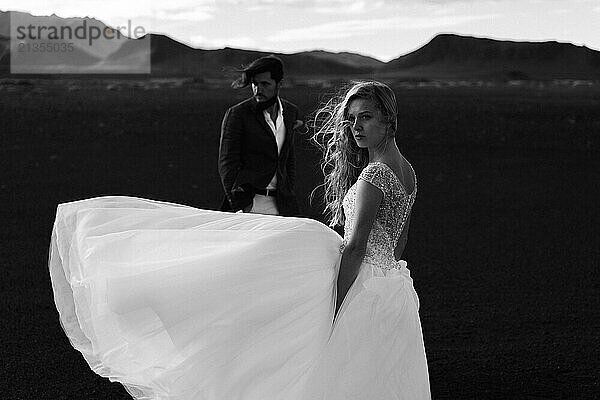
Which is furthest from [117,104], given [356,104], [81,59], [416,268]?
[356,104]

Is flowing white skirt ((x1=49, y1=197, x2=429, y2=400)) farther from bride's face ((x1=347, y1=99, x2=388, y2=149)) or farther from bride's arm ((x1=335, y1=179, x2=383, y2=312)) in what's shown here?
bride's face ((x1=347, y1=99, x2=388, y2=149))

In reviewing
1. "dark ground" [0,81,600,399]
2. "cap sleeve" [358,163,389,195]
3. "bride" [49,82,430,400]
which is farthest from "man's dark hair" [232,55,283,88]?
"cap sleeve" [358,163,389,195]

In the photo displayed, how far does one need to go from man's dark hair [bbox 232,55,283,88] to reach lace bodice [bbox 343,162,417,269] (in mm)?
1967

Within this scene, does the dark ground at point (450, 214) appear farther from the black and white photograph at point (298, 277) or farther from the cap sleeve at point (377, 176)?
the cap sleeve at point (377, 176)

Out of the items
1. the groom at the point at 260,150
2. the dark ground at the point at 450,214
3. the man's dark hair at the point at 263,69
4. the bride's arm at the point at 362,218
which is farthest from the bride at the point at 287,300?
the groom at the point at 260,150

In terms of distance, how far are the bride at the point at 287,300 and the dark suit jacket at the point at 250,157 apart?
176 centimetres

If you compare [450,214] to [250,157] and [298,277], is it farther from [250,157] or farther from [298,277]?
[298,277]

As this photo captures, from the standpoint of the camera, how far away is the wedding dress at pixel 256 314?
321 centimetres

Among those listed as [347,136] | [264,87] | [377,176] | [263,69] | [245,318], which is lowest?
[245,318]

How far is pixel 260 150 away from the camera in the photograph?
5.34 meters

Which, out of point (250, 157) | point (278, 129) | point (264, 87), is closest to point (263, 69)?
point (264, 87)

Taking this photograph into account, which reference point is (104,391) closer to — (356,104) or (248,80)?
(248,80)

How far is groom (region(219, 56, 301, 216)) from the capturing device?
525cm

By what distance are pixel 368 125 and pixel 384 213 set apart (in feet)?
1.07
